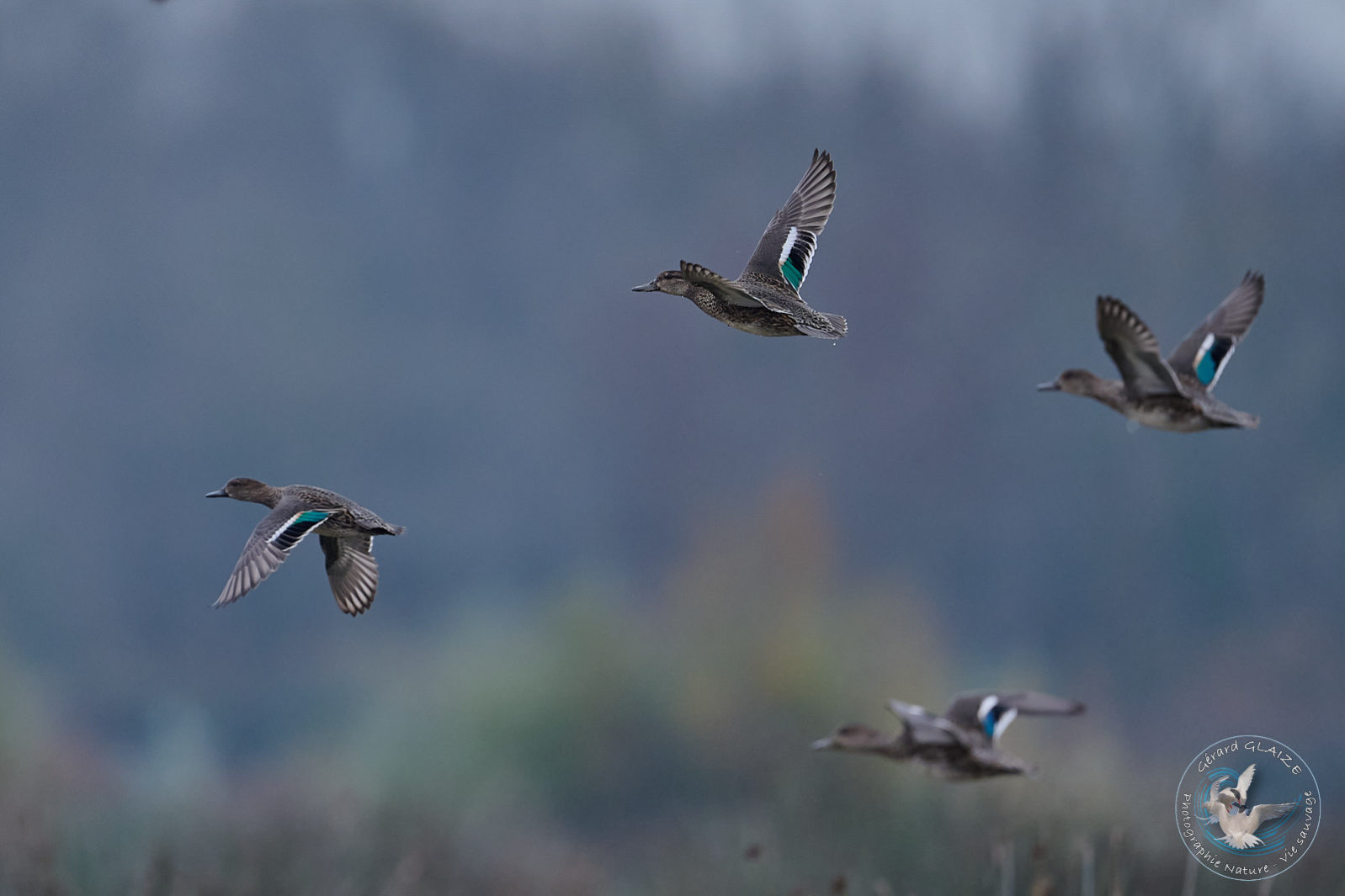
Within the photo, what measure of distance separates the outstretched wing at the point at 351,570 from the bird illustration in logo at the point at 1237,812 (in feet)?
19.4

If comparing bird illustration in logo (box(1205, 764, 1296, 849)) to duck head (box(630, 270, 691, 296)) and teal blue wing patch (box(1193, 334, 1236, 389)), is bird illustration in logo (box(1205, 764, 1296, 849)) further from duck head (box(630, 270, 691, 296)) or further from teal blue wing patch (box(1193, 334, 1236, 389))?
duck head (box(630, 270, 691, 296))

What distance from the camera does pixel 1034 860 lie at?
11547mm

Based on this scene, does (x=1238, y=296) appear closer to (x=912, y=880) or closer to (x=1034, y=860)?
(x=1034, y=860)

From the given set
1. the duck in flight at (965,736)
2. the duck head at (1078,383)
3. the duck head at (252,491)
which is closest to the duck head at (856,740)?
the duck in flight at (965,736)

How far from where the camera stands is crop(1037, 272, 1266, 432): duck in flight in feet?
18.4

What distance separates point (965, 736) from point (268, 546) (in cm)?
340

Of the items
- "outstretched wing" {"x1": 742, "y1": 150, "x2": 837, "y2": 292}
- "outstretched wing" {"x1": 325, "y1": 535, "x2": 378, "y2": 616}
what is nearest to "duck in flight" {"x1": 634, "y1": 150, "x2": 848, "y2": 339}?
"outstretched wing" {"x1": 742, "y1": 150, "x2": 837, "y2": 292}

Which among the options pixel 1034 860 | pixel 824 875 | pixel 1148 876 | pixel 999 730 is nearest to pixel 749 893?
pixel 824 875

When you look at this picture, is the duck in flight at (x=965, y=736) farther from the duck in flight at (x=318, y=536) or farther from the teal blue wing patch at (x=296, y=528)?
the teal blue wing patch at (x=296, y=528)

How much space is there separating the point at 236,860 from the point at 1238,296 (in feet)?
33.3

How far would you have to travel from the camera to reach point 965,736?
656 centimetres

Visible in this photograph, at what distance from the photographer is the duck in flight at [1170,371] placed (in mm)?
5617

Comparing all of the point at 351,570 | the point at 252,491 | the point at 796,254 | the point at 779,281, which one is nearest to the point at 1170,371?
the point at 779,281

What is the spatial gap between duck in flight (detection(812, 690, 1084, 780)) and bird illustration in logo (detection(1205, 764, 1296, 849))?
315 cm
